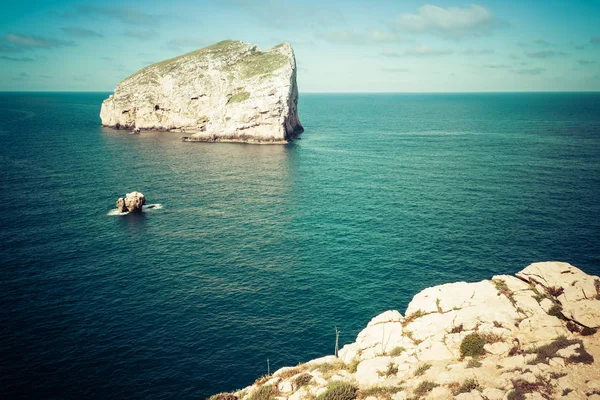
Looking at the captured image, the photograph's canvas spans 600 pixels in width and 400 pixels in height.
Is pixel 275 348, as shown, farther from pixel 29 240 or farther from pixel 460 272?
pixel 29 240

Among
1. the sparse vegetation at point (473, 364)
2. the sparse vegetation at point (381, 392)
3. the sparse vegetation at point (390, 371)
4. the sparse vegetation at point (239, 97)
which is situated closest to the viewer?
the sparse vegetation at point (381, 392)

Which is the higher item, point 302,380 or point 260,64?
point 260,64

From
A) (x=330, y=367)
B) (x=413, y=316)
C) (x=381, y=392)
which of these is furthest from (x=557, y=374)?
(x=330, y=367)

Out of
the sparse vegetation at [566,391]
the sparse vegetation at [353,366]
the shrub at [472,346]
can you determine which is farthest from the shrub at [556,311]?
the sparse vegetation at [353,366]

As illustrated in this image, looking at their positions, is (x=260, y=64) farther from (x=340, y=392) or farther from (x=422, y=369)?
(x=340, y=392)

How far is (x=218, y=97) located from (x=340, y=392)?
534 ft

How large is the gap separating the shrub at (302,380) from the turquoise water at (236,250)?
11654 mm

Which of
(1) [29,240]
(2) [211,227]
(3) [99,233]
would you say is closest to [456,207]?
(2) [211,227]

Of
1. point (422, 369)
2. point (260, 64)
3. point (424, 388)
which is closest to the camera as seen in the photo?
point (424, 388)

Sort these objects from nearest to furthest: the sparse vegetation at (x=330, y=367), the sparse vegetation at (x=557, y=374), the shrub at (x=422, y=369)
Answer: the sparse vegetation at (x=557, y=374)
the shrub at (x=422, y=369)
the sparse vegetation at (x=330, y=367)

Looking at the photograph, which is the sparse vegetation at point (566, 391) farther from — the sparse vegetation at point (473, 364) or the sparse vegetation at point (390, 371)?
the sparse vegetation at point (390, 371)

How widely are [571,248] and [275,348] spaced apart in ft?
161

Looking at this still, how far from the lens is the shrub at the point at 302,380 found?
27000mm

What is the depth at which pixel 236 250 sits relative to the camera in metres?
62.3
